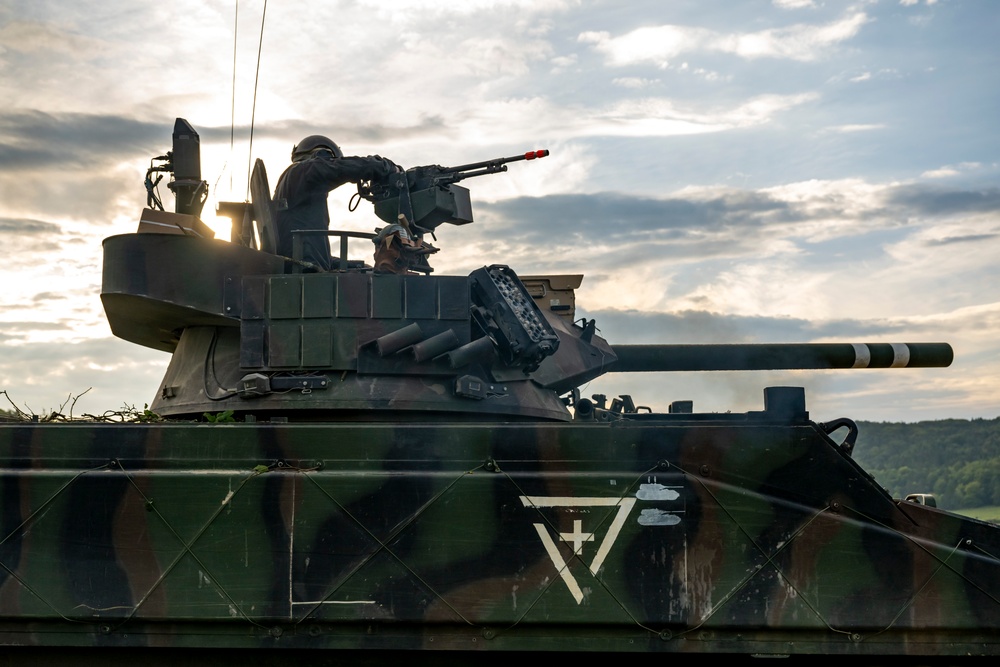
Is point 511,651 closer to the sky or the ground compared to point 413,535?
closer to the ground

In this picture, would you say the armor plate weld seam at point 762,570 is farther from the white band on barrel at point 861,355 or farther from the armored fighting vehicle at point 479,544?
the white band on barrel at point 861,355

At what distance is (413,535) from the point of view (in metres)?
8.35

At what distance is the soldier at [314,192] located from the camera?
10.7m

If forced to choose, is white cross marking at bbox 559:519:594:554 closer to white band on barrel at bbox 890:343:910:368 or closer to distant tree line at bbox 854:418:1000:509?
white band on barrel at bbox 890:343:910:368

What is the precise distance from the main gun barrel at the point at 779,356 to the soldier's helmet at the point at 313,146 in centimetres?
350

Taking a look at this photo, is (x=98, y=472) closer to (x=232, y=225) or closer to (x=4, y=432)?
(x=4, y=432)

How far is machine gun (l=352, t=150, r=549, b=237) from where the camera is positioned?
11.1 m

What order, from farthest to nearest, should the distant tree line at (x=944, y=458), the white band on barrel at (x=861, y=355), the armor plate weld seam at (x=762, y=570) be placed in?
the distant tree line at (x=944, y=458)
the white band on barrel at (x=861, y=355)
the armor plate weld seam at (x=762, y=570)

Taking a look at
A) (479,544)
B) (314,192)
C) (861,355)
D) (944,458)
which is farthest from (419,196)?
(944,458)

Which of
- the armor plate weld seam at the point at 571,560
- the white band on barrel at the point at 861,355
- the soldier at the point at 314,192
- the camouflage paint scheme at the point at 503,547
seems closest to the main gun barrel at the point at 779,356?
the white band on barrel at the point at 861,355

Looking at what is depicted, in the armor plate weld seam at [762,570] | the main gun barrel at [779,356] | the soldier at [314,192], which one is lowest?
the armor plate weld seam at [762,570]

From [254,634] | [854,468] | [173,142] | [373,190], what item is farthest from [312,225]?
[854,468]

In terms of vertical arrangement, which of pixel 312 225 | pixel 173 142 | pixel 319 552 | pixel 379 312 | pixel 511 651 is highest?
pixel 173 142

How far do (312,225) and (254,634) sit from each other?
3852 millimetres
